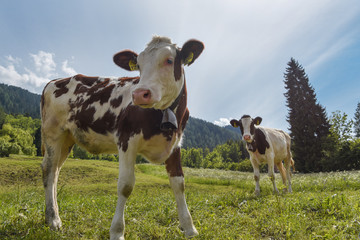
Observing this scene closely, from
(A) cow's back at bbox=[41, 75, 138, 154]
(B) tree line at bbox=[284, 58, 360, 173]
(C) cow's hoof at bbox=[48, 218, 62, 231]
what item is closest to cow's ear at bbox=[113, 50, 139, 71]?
(A) cow's back at bbox=[41, 75, 138, 154]

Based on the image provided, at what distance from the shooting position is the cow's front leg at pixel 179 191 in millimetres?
3533

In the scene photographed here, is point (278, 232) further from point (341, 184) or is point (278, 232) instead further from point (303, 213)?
point (341, 184)

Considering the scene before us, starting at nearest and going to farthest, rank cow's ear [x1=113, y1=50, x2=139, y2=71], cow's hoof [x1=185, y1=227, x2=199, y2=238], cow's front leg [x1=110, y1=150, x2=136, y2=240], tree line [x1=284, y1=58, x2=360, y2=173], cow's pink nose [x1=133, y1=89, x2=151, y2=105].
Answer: cow's pink nose [x1=133, y1=89, x2=151, y2=105] < cow's front leg [x1=110, y1=150, x2=136, y2=240] < cow's hoof [x1=185, y1=227, x2=199, y2=238] < cow's ear [x1=113, y1=50, x2=139, y2=71] < tree line [x1=284, y1=58, x2=360, y2=173]

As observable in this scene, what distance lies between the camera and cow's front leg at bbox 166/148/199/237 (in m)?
3.53

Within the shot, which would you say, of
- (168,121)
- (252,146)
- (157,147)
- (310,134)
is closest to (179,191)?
(157,147)

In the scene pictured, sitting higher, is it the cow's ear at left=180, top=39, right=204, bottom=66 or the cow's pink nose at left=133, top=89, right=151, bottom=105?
the cow's ear at left=180, top=39, right=204, bottom=66

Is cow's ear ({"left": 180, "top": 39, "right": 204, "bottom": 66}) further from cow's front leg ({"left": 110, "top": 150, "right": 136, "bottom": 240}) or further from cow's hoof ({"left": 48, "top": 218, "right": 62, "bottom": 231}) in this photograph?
cow's hoof ({"left": 48, "top": 218, "right": 62, "bottom": 231})

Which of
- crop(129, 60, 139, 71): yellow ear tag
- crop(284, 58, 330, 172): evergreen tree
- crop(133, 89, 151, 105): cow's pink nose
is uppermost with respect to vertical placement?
crop(284, 58, 330, 172): evergreen tree

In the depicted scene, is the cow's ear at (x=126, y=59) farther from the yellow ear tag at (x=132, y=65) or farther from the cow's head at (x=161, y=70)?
the cow's head at (x=161, y=70)

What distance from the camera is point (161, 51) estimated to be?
10.9 ft

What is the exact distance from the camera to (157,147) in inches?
139

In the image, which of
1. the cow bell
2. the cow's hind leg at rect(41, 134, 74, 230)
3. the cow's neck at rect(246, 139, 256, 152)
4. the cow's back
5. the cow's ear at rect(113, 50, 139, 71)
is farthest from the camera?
the cow's neck at rect(246, 139, 256, 152)

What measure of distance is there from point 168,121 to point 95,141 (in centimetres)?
176

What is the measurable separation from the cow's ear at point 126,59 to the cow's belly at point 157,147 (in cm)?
148
